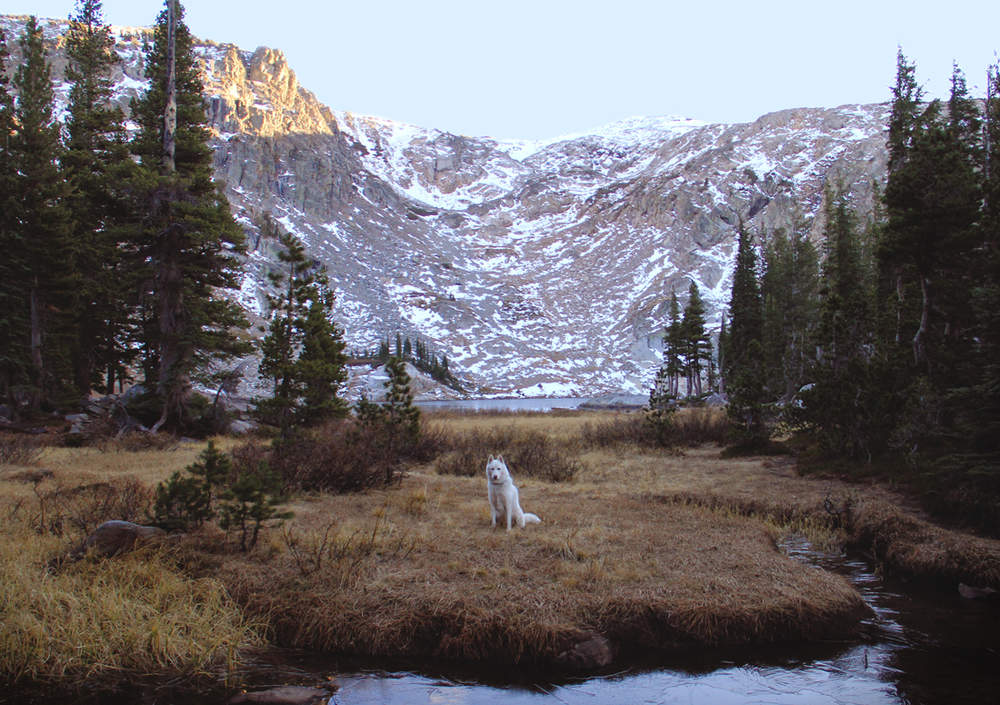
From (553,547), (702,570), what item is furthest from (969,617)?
(553,547)

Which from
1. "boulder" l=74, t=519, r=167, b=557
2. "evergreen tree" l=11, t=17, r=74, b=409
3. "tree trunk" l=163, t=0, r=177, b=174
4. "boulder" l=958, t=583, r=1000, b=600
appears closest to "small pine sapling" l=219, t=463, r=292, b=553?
"boulder" l=74, t=519, r=167, b=557

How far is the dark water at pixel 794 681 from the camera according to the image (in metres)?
5.96

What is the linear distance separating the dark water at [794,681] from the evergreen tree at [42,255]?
84.3ft

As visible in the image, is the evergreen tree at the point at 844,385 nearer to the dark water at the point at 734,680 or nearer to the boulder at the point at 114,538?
the dark water at the point at 734,680

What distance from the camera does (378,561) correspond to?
343 inches

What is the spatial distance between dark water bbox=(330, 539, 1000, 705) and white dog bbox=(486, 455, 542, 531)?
166 inches

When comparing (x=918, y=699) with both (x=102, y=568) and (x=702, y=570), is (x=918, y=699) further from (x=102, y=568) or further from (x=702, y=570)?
(x=102, y=568)

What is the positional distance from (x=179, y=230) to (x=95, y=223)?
31.4ft

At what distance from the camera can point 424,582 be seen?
26.0 feet

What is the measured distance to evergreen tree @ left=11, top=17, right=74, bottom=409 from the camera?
81.8 ft

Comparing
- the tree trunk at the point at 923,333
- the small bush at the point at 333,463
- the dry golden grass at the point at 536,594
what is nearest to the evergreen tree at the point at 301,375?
the small bush at the point at 333,463

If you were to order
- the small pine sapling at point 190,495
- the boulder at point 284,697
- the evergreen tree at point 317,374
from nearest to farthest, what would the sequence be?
1. the boulder at point 284,697
2. the small pine sapling at point 190,495
3. the evergreen tree at point 317,374

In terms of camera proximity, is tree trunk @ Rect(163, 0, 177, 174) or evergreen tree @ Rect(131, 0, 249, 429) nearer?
evergreen tree @ Rect(131, 0, 249, 429)

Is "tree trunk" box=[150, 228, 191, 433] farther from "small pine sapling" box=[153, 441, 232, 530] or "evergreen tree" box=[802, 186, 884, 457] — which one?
"evergreen tree" box=[802, 186, 884, 457]
